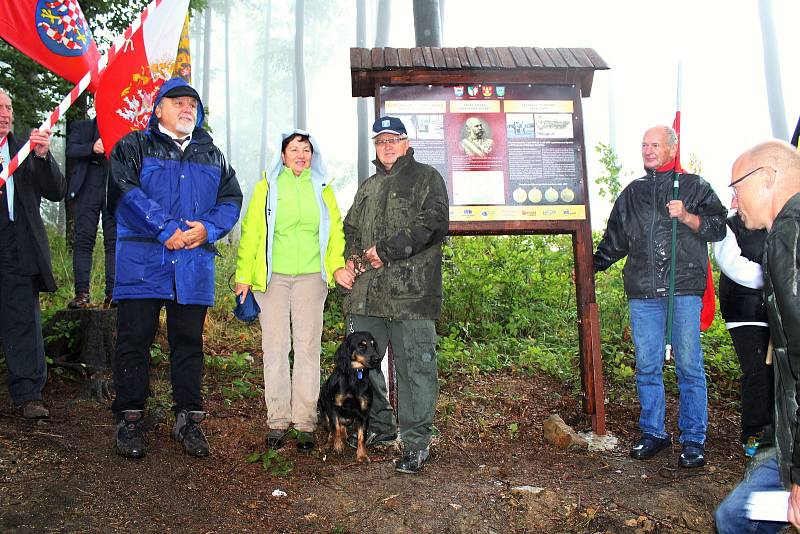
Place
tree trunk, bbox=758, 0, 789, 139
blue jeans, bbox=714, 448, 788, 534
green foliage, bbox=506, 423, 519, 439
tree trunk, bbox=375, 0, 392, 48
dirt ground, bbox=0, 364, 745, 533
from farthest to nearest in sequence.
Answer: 1. tree trunk, bbox=375, 0, 392, 48
2. tree trunk, bbox=758, 0, 789, 139
3. green foliage, bbox=506, 423, 519, 439
4. dirt ground, bbox=0, 364, 745, 533
5. blue jeans, bbox=714, 448, 788, 534

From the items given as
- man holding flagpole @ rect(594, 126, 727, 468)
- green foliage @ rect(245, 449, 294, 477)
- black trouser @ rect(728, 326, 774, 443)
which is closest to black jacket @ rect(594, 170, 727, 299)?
man holding flagpole @ rect(594, 126, 727, 468)

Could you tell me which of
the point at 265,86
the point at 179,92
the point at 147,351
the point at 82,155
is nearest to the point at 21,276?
the point at 147,351

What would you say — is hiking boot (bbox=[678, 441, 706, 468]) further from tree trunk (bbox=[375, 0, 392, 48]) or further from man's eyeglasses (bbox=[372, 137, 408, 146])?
tree trunk (bbox=[375, 0, 392, 48])

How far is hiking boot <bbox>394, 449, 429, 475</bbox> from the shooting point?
4.31 m

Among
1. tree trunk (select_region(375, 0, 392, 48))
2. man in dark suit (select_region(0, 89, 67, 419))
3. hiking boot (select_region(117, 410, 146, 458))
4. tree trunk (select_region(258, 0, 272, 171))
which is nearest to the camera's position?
hiking boot (select_region(117, 410, 146, 458))

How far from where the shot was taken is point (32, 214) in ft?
16.8

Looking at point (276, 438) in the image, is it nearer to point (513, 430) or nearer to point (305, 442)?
point (305, 442)

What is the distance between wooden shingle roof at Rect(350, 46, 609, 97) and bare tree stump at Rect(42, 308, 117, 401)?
3379mm

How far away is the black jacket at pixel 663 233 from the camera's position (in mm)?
4605

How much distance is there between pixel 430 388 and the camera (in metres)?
4.47

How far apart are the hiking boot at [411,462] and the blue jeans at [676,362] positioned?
72.1 inches

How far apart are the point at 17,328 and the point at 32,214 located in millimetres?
945

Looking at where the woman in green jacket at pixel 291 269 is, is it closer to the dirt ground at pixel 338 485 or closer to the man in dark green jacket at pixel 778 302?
the dirt ground at pixel 338 485

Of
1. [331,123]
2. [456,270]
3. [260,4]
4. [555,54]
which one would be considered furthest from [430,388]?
[331,123]
